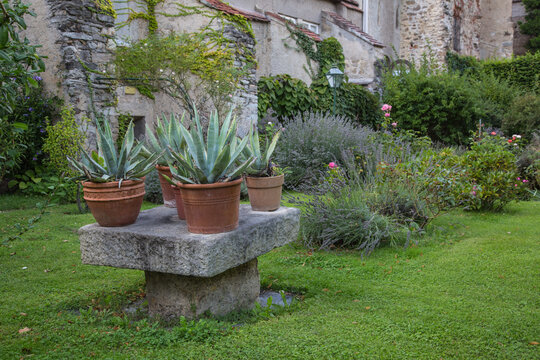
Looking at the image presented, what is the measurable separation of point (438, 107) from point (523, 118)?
7.13 feet

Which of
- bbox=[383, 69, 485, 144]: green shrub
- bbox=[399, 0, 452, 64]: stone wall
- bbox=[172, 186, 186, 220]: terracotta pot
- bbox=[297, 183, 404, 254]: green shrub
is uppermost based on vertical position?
bbox=[399, 0, 452, 64]: stone wall

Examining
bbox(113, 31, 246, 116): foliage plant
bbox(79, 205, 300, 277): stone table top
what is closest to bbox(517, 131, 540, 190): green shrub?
bbox(113, 31, 246, 116): foliage plant

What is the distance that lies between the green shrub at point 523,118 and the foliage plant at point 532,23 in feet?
40.1

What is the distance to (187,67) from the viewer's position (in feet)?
33.4

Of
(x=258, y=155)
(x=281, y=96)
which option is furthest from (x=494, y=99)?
(x=258, y=155)

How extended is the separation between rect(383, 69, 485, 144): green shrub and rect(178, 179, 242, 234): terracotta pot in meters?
10.7

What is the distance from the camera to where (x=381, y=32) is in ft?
61.1

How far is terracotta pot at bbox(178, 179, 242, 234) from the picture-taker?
288 cm

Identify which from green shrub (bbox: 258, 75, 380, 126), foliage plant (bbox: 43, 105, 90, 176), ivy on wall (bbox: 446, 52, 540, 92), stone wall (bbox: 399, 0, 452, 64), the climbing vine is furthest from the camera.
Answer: stone wall (bbox: 399, 0, 452, 64)

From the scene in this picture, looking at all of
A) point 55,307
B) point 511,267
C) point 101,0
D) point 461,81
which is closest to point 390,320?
point 511,267

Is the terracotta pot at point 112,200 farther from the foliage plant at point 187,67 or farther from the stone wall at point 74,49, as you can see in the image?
the foliage plant at point 187,67

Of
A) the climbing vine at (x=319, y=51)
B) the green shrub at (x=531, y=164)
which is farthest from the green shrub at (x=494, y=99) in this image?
the climbing vine at (x=319, y=51)

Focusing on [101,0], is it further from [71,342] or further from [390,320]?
[390,320]

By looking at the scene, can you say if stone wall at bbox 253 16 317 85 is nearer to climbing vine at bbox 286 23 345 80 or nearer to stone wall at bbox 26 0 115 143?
climbing vine at bbox 286 23 345 80
